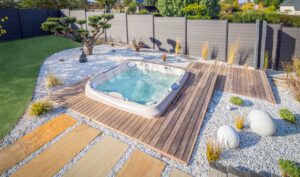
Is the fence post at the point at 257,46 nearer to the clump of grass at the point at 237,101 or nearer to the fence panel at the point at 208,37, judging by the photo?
the fence panel at the point at 208,37

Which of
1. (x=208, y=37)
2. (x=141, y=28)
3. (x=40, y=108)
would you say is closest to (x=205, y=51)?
(x=208, y=37)

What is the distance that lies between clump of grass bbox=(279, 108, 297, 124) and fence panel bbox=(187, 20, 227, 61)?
453 cm

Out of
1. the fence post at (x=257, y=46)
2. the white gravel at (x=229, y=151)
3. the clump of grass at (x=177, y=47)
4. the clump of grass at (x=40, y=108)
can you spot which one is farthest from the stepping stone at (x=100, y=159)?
the clump of grass at (x=177, y=47)

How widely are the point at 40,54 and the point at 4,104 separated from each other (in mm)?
5688

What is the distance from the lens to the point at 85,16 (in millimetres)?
13852

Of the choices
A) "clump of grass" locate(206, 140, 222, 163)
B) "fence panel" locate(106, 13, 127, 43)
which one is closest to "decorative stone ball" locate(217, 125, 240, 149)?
"clump of grass" locate(206, 140, 222, 163)

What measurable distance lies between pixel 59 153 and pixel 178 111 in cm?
266

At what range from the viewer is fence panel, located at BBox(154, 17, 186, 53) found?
9.47 m

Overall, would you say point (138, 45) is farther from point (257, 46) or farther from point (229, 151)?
point (229, 151)

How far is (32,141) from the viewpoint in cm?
384

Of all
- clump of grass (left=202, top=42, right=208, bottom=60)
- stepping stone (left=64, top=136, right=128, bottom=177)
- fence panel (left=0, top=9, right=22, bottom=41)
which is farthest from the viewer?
fence panel (left=0, top=9, right=22, bottom=41)

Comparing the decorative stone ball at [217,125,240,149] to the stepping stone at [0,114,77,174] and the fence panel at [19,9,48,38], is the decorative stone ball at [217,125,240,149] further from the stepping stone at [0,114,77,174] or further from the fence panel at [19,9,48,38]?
the fence panel at [19,9,48,38]

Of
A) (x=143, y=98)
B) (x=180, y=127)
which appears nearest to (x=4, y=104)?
(x=143, y=98)

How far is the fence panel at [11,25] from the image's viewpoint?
12471 mm
